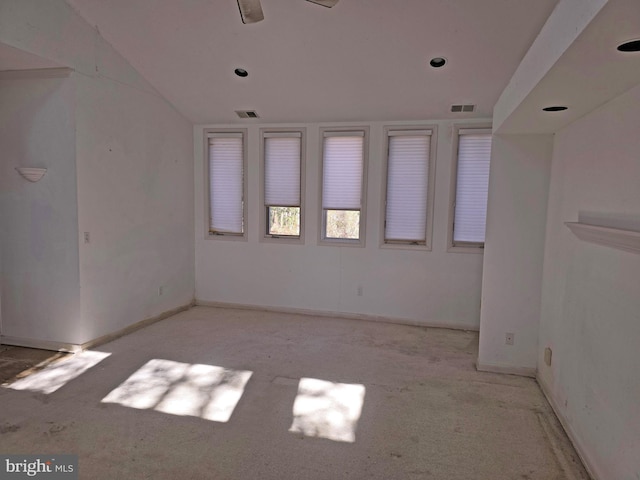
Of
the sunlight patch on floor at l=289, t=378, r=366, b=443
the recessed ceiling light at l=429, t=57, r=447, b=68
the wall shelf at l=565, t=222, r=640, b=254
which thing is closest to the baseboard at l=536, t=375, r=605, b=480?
the wall shelf at l=565, t=222, r=640, b=254

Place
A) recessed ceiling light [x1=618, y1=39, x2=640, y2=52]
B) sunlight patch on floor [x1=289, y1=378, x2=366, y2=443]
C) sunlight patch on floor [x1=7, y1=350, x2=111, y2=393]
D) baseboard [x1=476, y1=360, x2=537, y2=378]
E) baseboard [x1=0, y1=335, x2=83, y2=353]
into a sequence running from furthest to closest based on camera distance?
baseboard [x1=0, y1=335, x2=83, y2=353] < baseboard [x1=476, y1=360, x2=537, y2=378] < sunlight patch on floor [x1=7, y1=350, x2=111, y2=393] < sunlight patch on floor [x1=289, y1=378, x2=366, y2=443] < recessed ceiling light [x1=618, y1=39, x2=640, y2=52]

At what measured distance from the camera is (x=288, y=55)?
3.85 m

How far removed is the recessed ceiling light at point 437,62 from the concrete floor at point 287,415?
2887mm

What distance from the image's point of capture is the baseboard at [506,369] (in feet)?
11.6

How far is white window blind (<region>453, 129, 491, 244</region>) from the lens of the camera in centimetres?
466

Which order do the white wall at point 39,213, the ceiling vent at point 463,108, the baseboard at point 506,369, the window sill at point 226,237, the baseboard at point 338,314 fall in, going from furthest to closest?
the window sill at point 226,237 < the baseboard at point 338,314 < the ceiling vent at point 463,108 < the white wall at point 39,213 < the baseboard at point 506,369

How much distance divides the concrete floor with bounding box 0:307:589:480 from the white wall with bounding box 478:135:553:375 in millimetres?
303

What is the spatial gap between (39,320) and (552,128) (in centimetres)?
508

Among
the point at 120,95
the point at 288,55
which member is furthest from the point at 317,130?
the point at 120,95

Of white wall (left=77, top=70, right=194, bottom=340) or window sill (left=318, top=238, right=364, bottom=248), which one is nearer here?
white wall (left=77, top=70, right=194, bottom=340)

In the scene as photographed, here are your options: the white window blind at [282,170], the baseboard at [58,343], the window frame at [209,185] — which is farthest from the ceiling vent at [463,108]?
the baseboard at [58,343]

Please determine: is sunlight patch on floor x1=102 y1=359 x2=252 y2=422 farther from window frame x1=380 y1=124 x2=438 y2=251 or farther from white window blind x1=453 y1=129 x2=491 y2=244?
white window blind x1=453 y1=129 x2=491 y2=244

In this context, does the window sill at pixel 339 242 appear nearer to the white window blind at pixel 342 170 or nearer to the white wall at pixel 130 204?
the white window blind at pixel 342 170

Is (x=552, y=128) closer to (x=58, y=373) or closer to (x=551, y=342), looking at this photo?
(x=551, y=342)
